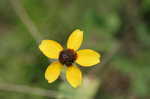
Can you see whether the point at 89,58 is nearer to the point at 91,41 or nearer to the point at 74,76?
the point at 74,76

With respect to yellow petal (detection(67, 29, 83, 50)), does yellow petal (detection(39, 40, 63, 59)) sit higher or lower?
lower

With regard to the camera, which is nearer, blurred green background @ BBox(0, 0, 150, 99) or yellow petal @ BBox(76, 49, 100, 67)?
yellow petal @ BBox(76, 49, 100, 67)

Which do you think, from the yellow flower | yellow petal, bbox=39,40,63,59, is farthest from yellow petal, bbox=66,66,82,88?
yellow petal, bbox=39,40,63,59

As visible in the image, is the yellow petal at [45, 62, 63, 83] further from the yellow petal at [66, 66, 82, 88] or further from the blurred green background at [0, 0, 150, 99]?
the blurred green background at [0, 0, 150, 99]

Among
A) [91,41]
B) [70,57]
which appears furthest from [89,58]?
[91,41]

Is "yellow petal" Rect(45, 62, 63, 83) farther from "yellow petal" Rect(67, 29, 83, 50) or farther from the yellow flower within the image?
"yellow petal" Rect(67, 29, 83, 50)

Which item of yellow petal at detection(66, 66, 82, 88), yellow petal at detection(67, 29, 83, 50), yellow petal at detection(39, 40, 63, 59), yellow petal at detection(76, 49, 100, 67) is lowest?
yellow petal at detection(66, 66, 82, 88)

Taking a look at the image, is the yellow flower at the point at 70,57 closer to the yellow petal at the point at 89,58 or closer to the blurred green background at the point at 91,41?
the yellow petal at the point at 89,58

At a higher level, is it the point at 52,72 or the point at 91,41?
the point at 91,41
